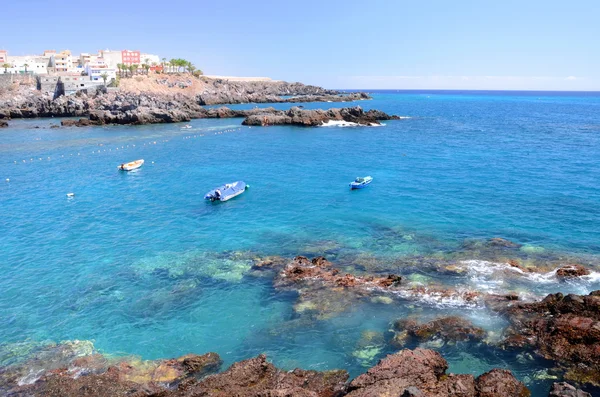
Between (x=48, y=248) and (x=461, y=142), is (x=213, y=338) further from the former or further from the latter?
(x=461, y=142)

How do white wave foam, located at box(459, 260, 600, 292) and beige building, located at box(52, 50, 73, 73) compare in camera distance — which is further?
beige building, located at box(52, 50, 73, 73)

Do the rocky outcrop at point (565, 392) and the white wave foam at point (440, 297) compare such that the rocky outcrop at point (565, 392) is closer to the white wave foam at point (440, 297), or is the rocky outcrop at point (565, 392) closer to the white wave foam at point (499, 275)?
the white wave foam at point (440, 297)

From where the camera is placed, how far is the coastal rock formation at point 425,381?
13.9 meters

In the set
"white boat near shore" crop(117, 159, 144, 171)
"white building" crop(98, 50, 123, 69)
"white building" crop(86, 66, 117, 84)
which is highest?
"white building" crop(98, 50, 123, 69)

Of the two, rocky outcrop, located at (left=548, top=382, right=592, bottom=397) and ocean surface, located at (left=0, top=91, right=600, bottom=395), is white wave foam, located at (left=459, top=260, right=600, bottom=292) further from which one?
rocky outcrop, located at (left=548, top=382, right=592, bottom=397)

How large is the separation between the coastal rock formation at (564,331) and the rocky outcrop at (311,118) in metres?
84.9

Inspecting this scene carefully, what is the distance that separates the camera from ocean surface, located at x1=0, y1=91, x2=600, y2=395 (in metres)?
21.0

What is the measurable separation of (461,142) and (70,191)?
223 ft

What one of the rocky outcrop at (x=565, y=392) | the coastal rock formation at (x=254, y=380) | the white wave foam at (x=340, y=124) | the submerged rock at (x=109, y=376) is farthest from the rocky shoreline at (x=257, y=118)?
the rocky outcrop at (x=565, y=392)

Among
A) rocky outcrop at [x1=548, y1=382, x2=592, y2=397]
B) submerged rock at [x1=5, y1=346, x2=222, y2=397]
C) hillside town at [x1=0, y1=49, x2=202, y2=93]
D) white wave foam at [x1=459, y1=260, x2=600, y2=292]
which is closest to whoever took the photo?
rocky outcrop at [x1=548, y1=382, x2=592, y2=397]

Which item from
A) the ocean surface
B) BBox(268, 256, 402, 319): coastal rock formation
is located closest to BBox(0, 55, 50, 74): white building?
the ocean surface

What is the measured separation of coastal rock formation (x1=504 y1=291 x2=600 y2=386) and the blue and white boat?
29.4 meters

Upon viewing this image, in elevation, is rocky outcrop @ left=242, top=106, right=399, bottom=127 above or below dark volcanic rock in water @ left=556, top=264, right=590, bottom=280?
above

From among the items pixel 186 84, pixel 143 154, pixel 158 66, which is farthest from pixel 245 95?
pixel 143 154
